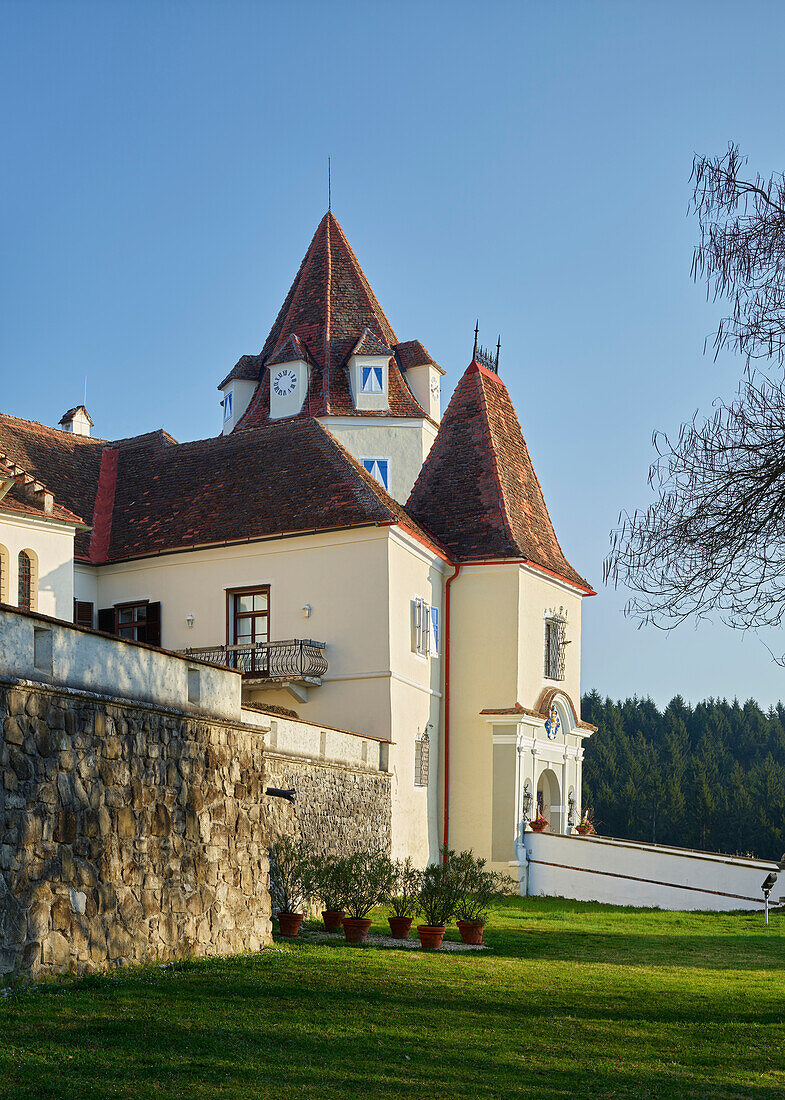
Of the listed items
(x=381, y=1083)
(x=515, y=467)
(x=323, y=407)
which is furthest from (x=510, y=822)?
(x=381, y=1083)

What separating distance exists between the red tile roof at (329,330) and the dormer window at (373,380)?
0.44 meters

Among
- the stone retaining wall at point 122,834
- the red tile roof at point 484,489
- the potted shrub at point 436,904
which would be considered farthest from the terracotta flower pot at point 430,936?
the red tile roof at point 484,489

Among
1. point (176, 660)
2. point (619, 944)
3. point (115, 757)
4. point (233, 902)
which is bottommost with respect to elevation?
point (619, 944)

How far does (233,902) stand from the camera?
15797mm

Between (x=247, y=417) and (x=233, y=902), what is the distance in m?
28.8

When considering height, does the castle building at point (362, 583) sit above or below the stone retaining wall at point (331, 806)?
above

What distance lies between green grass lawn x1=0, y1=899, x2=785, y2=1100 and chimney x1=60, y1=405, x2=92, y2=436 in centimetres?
3310

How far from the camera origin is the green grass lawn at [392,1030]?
30.4ft

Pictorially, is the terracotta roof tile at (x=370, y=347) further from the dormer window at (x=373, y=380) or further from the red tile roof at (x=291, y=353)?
the red tile roof at (x=291, y=353)

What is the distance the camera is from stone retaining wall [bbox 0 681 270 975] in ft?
38.3

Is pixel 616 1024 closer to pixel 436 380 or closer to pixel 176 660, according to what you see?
pixel 176 660

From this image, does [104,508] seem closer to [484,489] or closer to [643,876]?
[484,489]

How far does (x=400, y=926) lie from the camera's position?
19188 mm

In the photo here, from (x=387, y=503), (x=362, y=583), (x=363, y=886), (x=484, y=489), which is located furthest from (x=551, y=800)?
(x=363, y=886)
